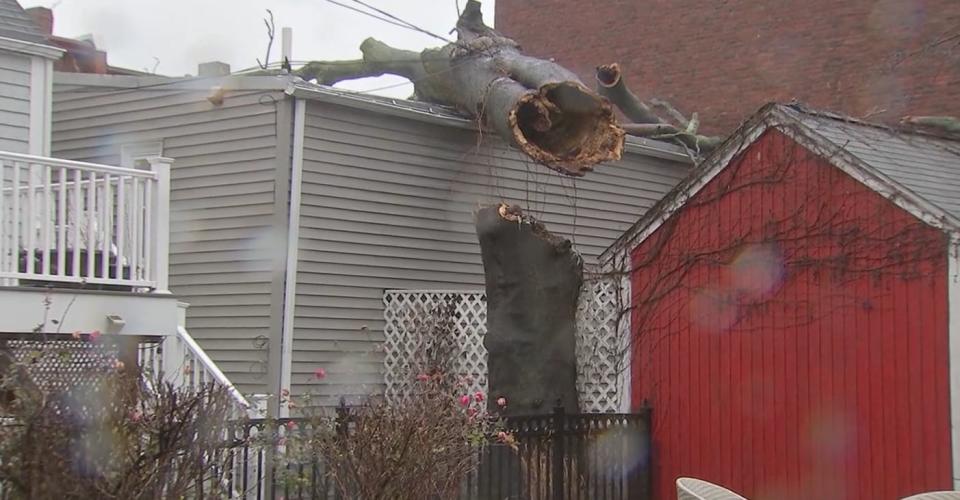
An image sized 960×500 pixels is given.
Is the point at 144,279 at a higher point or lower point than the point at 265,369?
higher

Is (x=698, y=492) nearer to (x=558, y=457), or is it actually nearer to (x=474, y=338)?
(x=558, y=457)

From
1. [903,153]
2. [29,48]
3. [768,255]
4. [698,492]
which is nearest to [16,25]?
[29,48]

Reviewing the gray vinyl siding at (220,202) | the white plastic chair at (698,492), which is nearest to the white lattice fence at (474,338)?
the gray vinyl siding at (220,202)

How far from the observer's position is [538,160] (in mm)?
10523

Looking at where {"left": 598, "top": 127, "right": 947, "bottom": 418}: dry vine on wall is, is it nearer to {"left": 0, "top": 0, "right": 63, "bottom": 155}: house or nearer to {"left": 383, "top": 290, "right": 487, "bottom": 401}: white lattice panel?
{"left": 383, "top": 290, "right": 487, "bottom": 401}: white lattice panel

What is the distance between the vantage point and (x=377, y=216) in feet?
38.4

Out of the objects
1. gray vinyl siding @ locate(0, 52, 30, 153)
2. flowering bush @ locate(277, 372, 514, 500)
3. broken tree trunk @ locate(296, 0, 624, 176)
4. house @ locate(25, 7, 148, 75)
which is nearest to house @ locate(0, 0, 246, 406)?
flowering bush @ locate(277, 372, 514, 500)

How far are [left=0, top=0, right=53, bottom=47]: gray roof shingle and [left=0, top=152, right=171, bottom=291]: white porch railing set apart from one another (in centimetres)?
221

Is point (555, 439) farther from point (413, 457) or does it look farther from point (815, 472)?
point (413, 457)

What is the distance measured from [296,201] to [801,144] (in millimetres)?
4697

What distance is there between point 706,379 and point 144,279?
15.3 feet

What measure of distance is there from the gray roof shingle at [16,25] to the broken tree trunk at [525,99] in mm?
4068

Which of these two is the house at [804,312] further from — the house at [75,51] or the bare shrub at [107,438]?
the house at [75,51]

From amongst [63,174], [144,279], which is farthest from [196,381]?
[63,174]
